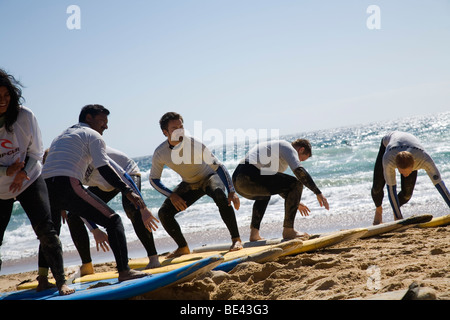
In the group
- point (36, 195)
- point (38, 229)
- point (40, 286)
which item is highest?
point (36, 195)

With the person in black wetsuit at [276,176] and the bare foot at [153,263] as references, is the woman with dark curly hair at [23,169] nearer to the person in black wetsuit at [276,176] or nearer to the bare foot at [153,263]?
the bare foot at [153,263]

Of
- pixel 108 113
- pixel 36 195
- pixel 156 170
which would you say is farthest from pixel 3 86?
pixel 156 170

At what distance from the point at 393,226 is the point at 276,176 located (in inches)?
57.5

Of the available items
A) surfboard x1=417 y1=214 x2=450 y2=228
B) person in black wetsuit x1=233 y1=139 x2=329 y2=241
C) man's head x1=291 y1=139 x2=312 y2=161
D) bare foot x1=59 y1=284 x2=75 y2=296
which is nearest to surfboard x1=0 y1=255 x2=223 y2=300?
bare foot x1=59 y1=284 x2=75 y2=296

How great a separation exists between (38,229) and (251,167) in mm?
2901

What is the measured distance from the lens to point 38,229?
3.53 m

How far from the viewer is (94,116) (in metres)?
4.70

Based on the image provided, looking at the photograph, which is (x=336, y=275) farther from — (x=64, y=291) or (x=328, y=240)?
(x=64, y=291)

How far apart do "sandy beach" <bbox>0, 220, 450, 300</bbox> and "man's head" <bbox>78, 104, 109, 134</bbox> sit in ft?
6.13

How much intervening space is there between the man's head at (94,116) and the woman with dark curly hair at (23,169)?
1097 millimetres

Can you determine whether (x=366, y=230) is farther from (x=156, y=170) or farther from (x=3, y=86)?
(x=3, y=86)

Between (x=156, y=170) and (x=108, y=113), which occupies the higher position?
(x=108, y=113)

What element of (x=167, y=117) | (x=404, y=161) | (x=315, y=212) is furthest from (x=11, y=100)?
(x=315, y=212)
